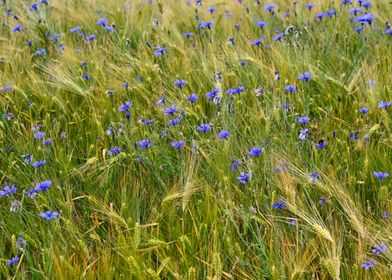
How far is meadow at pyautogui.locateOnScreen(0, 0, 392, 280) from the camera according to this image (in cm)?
162

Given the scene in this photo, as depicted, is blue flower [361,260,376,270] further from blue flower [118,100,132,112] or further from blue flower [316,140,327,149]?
blue flower [118,100,132,112]

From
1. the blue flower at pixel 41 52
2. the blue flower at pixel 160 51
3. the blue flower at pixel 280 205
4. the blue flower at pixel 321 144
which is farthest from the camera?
the blue flower at pixel 41 52

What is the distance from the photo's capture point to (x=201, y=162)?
2045 mm

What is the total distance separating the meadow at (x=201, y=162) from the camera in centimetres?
162

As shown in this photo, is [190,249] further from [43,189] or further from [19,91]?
[19,91]

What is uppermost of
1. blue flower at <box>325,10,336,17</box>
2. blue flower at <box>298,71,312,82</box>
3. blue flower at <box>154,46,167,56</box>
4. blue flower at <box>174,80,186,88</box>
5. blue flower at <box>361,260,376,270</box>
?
blue flower at <box>325,10,336,17</box>

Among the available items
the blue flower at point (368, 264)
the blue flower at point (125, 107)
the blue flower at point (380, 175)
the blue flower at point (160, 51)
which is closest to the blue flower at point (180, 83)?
the blue flower at point (125, 107)

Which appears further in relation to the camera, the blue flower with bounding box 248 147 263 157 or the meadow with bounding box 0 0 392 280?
the blue flower with bounding box 248 147 263 157

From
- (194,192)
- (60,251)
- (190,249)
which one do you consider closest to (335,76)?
(194,192)

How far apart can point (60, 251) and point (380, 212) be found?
3.13 ft

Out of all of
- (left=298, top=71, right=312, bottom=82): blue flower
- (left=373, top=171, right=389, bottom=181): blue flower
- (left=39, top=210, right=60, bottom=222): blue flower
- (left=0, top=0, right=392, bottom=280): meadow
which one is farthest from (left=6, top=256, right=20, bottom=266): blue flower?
(left=298, top=71, right=312, bottom=82): blue flower

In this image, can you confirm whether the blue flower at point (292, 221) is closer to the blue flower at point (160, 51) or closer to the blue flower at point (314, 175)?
the blue flower at point (314, 175)

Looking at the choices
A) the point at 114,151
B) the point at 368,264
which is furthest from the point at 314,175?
the point at 114,151

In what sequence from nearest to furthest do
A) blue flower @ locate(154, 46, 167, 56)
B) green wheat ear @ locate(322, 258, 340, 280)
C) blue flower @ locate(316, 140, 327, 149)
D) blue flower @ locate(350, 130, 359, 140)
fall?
green wheat ear @ locate(322, 258, 340, 280) → blue flower @ locate(316, 140, 327, 149) → blue flower @ locate(350, 130, 359, 140) → blue flower @ locate(154, 46, 167, 56)
